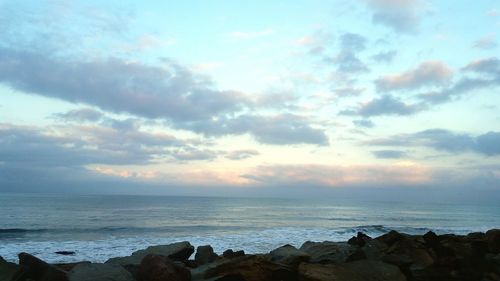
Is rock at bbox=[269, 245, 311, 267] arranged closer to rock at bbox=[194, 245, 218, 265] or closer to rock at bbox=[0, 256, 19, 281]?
rock at bbox=[194, 245, 218, 265]

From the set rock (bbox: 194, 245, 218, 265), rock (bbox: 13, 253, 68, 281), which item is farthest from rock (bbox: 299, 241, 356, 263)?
rock (bbox: 13, 253, 68, 281)

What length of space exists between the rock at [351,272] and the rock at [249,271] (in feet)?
1.74

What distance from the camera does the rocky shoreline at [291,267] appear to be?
8.45 metres

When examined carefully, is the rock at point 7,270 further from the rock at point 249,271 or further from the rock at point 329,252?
the rock at point 329,252

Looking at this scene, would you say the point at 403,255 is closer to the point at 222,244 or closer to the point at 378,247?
the point at 378,247

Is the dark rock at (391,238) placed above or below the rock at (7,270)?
above

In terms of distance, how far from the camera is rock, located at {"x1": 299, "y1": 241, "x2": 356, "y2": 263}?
10.5m

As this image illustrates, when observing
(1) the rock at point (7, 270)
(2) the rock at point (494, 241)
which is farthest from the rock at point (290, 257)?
(2) the rock at point (494, 241)

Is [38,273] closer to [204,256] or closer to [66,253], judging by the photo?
[204,256]

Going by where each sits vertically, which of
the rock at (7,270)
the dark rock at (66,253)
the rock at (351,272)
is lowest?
the dark rock at (66,253)

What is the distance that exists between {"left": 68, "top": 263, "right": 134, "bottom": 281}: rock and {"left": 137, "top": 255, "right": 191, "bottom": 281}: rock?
0.29 meters

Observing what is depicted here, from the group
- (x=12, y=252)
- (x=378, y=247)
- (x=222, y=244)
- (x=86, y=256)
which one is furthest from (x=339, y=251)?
(x=12, y=252)

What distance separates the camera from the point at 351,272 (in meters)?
8.62

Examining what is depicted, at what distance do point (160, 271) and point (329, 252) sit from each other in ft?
14.9
